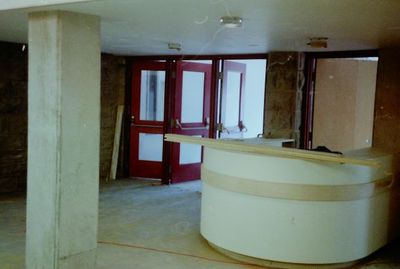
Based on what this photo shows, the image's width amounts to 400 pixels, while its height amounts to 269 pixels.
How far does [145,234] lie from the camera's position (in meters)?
5.23

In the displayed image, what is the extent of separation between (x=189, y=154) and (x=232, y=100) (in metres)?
1.16

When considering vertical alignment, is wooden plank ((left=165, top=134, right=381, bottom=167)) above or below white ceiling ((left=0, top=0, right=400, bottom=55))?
below

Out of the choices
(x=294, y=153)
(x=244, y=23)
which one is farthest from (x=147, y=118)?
(x=294, y=153)

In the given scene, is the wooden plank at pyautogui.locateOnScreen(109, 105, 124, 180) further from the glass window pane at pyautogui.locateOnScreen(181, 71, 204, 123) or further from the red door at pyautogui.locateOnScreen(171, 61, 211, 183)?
the glass window pane at pyautogui.locateOnScreen(181, 71, 204, 123)

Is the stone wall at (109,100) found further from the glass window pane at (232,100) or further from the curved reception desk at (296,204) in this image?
the curved reception desk at (296,204)

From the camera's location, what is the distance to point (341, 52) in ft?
20.6

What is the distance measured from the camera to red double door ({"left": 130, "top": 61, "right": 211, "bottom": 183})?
8.00m

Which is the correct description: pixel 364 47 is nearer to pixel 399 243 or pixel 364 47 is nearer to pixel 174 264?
pixel 399 243

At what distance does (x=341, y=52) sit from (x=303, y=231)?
2976 millimetres

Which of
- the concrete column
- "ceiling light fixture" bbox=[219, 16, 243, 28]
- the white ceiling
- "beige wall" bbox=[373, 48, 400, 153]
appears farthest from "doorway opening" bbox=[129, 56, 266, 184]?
the concrete column

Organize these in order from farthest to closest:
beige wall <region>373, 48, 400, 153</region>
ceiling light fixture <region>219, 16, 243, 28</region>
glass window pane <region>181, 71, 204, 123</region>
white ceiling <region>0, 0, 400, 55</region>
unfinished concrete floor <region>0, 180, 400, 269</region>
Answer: glass window pane <region>181, 71, 204, 123</region>, beige wall <region>373, 48, 400, 153</region>, unfinished concrete floor <region>0, 180, 400, 269</region>, ceiling light fixture <region>219, 16, 243, 28</region>, white ceiling <region>0, 0, 400, 55</region>

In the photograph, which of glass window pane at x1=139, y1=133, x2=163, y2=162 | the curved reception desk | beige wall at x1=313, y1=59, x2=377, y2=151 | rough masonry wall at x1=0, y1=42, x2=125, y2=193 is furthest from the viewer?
glass window pane at x1=139, y1=133, x2=163, y2=162

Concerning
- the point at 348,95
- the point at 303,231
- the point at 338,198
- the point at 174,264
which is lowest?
the point at 174,264

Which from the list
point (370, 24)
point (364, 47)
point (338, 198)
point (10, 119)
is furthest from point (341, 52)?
point (10, 119)
